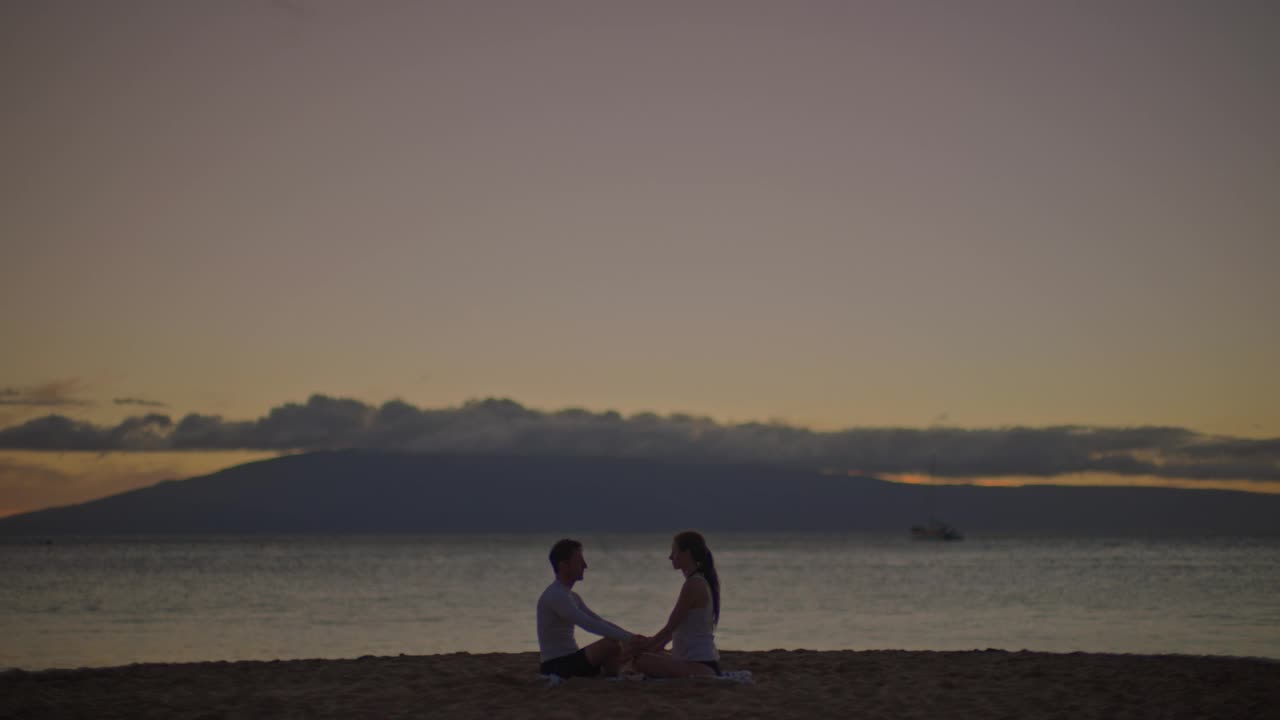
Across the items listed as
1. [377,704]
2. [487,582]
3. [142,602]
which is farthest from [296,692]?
[487,582]

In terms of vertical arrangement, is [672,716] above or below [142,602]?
above

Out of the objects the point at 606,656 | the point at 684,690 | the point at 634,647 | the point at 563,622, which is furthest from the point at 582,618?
the point at 684,690

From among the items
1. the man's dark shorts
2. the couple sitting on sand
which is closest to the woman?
the couple sitting on sand

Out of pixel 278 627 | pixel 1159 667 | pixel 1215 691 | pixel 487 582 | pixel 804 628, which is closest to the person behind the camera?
pixel 1215 691

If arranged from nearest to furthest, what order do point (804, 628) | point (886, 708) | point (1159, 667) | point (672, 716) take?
point (672, 716), point (886, 708), point (1159, 667), point (804, 628)

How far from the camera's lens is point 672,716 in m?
9.85

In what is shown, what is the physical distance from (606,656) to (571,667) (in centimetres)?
36

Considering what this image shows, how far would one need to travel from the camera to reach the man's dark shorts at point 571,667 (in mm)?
11625

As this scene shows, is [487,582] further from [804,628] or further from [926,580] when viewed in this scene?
[804,628]

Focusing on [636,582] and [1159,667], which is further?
[636,582]

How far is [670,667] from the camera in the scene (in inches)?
450

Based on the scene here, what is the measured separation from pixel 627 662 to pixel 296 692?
3242 millimetres

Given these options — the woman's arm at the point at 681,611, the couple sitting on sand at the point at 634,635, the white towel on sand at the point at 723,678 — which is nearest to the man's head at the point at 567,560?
the couple sitting on sand at the point at 634,635

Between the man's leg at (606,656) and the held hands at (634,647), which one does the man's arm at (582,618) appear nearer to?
the held hands at (634,647)
